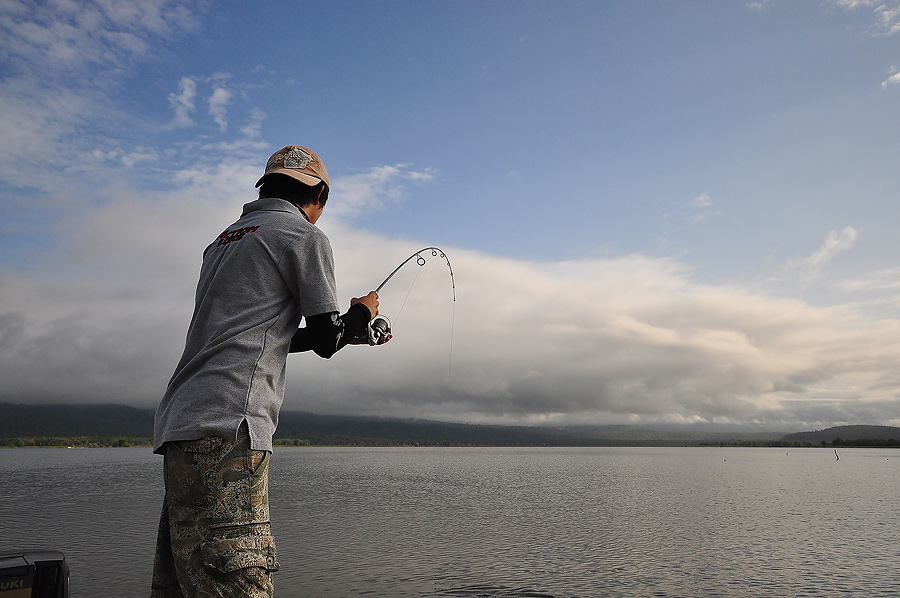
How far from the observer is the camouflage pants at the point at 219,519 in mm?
2125

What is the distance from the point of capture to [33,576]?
7.93ft

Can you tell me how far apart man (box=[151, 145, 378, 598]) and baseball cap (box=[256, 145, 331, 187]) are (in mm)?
40

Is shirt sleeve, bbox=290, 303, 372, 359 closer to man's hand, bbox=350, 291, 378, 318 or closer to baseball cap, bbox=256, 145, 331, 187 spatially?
man's hand, bbox=350, 291, 378, 318

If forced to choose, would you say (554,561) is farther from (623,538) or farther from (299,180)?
(299,180)

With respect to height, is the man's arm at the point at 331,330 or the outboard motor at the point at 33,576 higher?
the man's arm at the point at 331,330

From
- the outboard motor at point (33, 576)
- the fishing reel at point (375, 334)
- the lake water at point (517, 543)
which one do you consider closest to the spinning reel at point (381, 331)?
the fishing reel at point (375, 334)

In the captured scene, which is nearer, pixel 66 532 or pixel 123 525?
pixel 66 532

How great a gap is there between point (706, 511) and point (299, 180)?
38.6 m

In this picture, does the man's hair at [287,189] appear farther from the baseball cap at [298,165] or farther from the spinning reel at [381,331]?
the spinning reel at [381,331]

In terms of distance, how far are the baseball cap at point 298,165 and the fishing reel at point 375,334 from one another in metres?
0.68

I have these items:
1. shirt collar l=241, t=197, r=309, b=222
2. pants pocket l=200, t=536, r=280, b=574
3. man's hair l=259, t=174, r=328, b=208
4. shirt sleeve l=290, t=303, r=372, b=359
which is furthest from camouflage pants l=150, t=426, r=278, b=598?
man's hair l=259, t=174, r=328, b=208

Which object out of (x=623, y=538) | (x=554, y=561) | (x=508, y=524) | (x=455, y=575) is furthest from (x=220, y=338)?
(x=508, y=524)

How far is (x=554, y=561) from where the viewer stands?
19500 millimetres

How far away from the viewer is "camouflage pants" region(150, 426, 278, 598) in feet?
6.97
